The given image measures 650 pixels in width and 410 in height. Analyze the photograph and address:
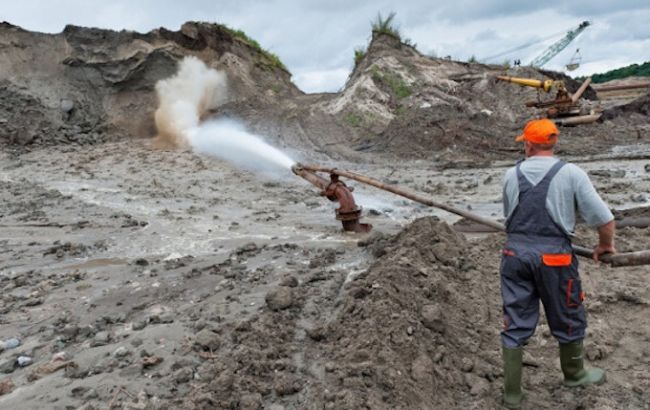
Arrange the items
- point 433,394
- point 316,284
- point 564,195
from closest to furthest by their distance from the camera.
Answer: point 564,195 → point 433,394 → point 316,284

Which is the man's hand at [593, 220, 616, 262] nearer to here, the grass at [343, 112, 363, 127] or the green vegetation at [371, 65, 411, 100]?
the grass at [343, 112, 363, 127]

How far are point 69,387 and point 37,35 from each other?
19.5 metres

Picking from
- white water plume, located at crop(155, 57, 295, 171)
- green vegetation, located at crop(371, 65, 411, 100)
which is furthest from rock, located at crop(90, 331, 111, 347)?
green vegetation, located at crop(371, 65, 411, 100)

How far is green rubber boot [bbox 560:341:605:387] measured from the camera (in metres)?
3.27

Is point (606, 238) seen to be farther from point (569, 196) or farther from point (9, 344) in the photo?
point (9, 344)

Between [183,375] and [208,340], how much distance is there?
42 centimetres

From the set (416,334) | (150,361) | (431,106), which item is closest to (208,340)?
(150,361)

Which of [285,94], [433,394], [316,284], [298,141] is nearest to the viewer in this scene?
[433,394]

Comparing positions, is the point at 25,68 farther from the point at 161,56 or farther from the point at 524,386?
the point at 524,386

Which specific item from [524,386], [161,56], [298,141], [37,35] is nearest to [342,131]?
[298,141]

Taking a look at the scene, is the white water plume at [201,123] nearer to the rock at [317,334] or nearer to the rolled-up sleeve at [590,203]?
the rock at [317,334]

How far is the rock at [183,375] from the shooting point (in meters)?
3.41

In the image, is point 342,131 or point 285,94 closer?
point 342,131

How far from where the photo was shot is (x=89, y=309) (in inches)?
197
